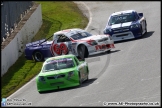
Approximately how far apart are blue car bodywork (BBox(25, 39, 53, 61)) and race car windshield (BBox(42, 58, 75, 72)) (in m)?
6.98

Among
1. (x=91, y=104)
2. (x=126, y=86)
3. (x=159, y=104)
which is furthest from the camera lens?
(x=126, y=86)

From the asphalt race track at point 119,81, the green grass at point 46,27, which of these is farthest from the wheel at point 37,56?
the asphalt race track at point 119,81

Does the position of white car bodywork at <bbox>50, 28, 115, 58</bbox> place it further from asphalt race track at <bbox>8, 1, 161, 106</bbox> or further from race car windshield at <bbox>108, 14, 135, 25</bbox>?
race car windshield at <bbox>108, 14, 135, 25</bbox>

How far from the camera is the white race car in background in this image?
31.7 m

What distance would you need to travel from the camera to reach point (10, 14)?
122 feet

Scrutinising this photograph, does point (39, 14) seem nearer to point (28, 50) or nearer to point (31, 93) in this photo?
point (28, 50)

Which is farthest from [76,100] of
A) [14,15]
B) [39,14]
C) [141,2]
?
[141,2]

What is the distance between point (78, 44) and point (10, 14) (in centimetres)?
645

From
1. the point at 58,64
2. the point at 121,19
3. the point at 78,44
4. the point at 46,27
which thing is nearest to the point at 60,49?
the point at 78,44

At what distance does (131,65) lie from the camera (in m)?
28.1

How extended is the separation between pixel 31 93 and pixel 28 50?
7934mm

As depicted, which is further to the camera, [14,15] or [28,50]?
[14,15]

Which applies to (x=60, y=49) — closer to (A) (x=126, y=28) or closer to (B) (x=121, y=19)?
(A) (x=126, y=28)

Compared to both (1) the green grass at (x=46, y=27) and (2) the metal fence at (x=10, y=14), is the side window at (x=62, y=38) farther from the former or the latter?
(2) the metal fence at (x=10, y=14)
